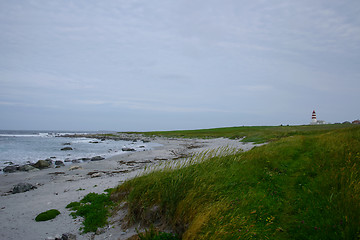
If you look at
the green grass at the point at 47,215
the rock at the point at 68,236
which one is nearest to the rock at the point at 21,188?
the green grass at the point at 47,215

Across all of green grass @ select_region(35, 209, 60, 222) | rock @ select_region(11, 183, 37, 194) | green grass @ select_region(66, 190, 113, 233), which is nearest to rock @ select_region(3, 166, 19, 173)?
rock @ select_region(11, 183, 37, 194)

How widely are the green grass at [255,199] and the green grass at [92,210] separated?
2.31ft

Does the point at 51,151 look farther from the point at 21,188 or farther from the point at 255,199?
the point at 255,199

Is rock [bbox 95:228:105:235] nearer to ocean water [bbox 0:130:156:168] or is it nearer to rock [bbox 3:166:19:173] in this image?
rock [bbox 3:166:19:173]

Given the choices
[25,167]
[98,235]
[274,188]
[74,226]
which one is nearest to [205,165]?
[274,188]

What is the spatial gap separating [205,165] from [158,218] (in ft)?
9.66

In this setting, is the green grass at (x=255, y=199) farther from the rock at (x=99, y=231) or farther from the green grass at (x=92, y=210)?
the rock at (x=99, y=231)

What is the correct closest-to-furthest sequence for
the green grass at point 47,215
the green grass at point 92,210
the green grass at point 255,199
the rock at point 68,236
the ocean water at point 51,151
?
1. the green grass at point 255,199
2. the rock at point 68,236
3. the green grass at point 92,210
4. the green grass at point 47,215
5. the ocean water at point 51,151

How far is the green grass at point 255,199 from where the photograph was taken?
5.07 meters

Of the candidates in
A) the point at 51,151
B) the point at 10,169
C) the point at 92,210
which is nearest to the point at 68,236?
the point at 92,210

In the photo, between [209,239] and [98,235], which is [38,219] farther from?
[209,239]

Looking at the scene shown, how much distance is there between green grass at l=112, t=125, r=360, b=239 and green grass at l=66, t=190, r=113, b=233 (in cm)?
70

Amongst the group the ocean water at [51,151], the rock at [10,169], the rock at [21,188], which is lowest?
the ocean water at [51,151]

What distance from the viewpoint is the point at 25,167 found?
2117 cm
